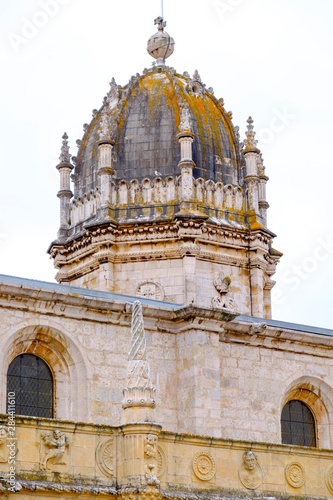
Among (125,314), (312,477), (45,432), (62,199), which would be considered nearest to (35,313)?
(125,314)

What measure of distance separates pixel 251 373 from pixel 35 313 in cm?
576

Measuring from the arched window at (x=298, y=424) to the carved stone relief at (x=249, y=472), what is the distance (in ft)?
16.5

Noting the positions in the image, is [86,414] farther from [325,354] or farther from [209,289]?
[209,289]

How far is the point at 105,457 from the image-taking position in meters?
21.4

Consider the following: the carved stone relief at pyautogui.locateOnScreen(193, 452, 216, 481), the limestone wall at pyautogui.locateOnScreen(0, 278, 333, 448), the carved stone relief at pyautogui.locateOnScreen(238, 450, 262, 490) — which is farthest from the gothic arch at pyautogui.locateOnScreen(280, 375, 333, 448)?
the carved stone relief at pyautogui.locateOnScreen(193, 452, 216, 481)

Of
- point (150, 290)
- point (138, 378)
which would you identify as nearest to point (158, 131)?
point (150, 290)

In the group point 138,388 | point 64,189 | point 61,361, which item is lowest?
point 138,388

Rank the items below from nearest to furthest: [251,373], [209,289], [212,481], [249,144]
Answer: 1. [212,481]
2. [251,373]
3. [209,289]
4. [249,144]

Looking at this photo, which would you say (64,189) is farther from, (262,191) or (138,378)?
(138,378)

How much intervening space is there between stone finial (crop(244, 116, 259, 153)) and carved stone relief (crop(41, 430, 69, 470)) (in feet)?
67.1

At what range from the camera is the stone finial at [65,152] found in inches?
1588

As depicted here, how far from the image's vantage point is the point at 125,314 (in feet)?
85.0

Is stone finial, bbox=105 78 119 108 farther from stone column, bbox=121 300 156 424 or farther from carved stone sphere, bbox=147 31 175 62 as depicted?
stone column, bbox=121 300 156 424

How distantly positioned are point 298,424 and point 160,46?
1772 cm
